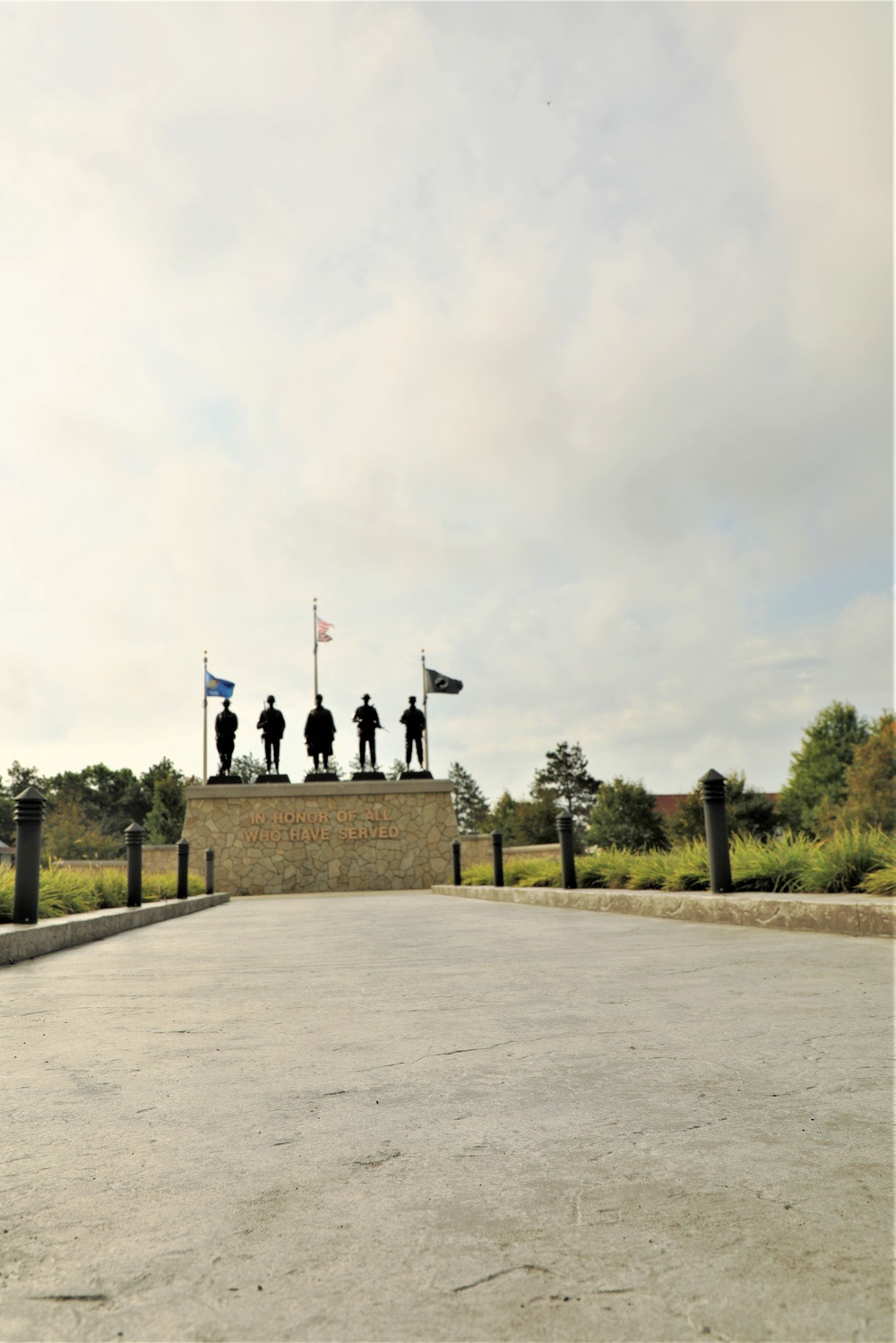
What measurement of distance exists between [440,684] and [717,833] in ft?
74.9

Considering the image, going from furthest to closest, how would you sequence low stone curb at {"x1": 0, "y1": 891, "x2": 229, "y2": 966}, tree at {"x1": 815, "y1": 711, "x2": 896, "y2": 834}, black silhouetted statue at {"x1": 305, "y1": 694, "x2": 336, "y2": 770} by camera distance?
1. tree at {"x1": 815, "y1": 711, "x2": 896, "y2": 834}
2. black silhouetted statue at {"x1": 305, "y1": 694, "x2": 336, "y2": 770}
3. low stone curb at {"x1": 0, "y1": 891, "x2": 229, "y2": 966}

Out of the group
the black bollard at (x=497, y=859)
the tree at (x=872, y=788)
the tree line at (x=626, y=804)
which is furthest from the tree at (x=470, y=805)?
the black bollard at (x=497, y=859)

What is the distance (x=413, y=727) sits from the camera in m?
31.3

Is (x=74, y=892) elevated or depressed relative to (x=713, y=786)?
depressed

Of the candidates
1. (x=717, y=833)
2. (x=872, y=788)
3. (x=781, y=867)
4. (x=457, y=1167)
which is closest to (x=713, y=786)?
(x=717, y=833)

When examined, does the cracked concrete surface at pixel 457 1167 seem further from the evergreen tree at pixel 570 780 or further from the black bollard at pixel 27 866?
the evergreen tree at pixel 570 780

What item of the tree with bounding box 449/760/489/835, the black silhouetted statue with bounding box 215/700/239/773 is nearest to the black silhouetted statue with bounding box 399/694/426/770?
the black silhouetted statue with bounding box 215/700/239/773

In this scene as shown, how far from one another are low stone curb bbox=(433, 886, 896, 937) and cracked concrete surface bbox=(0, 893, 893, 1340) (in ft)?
7.52

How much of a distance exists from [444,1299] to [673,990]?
3190 mm

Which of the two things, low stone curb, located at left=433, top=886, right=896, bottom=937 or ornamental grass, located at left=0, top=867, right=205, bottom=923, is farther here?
ornamental grass, located at left=0, top=867, right=205, bottom=923

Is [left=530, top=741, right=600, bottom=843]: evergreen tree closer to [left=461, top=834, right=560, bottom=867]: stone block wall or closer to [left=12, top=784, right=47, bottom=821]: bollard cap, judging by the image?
[left=461, top=834, right=560, bottom=867]: stone block wall

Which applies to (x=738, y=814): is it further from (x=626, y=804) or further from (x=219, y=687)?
(x=219, y=687)

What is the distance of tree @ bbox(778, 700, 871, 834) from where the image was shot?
53.2 meters

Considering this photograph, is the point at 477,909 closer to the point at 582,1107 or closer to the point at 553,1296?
the point at 582,1107
